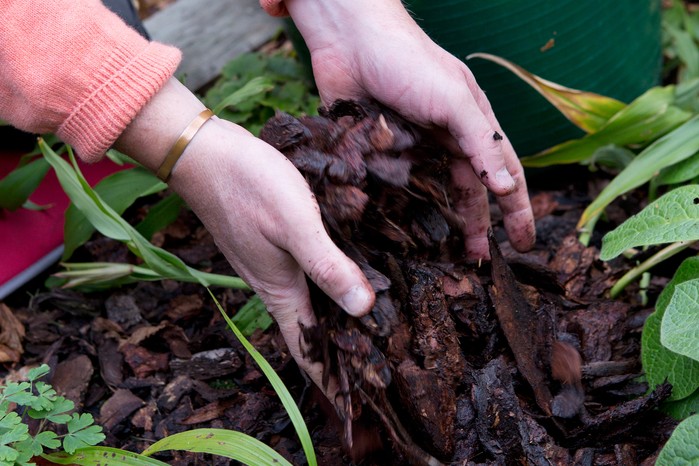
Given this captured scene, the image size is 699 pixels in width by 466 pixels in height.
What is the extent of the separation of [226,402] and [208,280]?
1.10 feet

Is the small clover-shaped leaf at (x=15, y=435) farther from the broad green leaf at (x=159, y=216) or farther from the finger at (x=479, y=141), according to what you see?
the finger at (x=479, y=141)

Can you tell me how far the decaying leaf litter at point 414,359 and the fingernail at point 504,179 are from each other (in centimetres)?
13

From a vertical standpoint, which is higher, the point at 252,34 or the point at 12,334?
the point at 252,34

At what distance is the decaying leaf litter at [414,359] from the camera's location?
141 centimetres

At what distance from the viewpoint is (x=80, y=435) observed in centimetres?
142

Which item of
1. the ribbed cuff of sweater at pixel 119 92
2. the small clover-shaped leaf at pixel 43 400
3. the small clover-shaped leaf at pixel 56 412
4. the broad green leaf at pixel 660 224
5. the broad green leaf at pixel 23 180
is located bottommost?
the small clover-shaped leaf at pixel 56 412

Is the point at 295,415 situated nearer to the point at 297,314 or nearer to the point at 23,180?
the point at 297,314

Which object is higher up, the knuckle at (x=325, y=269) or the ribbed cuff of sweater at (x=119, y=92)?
the ribbed cuff of sweater at (x=119, y=92)

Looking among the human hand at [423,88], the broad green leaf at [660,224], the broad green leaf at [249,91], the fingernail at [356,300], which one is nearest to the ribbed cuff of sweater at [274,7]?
the human hand at [423,88]

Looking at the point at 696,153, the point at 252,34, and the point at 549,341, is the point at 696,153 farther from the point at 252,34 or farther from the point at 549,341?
the point at 252,34

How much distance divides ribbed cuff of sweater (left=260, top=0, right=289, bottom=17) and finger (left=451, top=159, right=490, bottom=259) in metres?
0.63

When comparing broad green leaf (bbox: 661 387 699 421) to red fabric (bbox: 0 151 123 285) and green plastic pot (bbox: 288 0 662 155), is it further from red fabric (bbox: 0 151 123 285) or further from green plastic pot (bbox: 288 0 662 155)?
red fabric (bbox: 0 151 123 285)

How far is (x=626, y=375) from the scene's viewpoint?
157 cm

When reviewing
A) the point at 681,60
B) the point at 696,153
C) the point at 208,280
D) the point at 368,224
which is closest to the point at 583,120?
the point at 696,153
